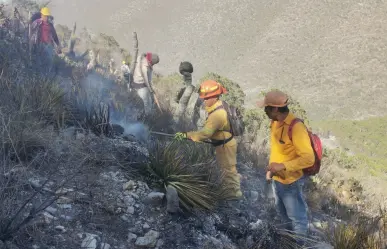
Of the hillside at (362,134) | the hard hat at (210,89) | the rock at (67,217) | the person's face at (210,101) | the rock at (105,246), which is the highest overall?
the hard hat at (210,89)

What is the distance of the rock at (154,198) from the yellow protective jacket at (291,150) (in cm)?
121

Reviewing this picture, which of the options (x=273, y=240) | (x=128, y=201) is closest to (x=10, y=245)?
(x=128, y=201)

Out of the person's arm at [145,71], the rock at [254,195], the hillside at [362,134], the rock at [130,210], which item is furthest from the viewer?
the hillside at [362,134]

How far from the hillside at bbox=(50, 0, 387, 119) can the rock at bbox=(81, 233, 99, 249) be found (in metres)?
28.3

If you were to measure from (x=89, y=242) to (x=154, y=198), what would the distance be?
3.74 feet

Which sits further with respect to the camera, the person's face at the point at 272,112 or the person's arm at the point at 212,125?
the person's arm at the point at 212,125

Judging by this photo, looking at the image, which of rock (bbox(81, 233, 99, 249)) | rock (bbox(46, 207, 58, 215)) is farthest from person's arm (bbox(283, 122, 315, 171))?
rock (bbox(46, 207, 58, 215))

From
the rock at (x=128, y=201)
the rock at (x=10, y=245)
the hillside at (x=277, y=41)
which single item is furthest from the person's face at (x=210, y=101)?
the hillside at (x=277, y=41)

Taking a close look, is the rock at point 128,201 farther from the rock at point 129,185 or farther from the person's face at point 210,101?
the person's face at point 210,101

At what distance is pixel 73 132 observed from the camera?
556cm

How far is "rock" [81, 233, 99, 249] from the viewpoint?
368 centimetres

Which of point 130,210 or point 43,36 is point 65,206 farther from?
point 43,36

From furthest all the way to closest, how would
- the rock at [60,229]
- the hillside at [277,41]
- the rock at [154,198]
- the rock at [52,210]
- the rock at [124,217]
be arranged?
1. the hillside at [277,41]
2. the rock at [154,198]
3. the rock at [124,217]
4. the rock at [52,210]
5. the rock at [60,229]

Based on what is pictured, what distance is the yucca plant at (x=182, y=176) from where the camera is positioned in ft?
16.0
